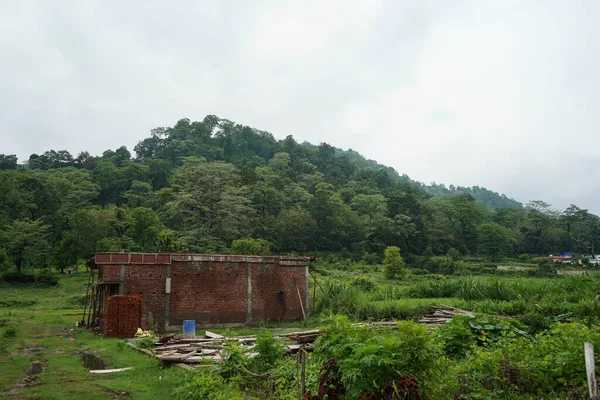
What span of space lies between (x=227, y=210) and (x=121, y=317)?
2816 centimetres

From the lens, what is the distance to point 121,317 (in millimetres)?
18766

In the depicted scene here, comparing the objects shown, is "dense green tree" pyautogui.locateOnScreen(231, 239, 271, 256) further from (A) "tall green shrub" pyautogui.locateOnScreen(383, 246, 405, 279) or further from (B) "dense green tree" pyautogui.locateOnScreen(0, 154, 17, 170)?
(B) "dense green tree" pyautogui.locateOnScreen(0, 154, 17, 170)

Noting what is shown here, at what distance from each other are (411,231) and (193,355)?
195ft

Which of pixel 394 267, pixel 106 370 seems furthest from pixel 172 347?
pixel 394 267

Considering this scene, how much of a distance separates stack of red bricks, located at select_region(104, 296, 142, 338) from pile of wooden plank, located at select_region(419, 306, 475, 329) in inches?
482

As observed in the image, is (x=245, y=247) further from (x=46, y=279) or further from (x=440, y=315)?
(x=440, y=315)

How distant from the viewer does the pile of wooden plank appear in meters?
17.7

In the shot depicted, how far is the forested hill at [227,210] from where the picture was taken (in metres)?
46.3

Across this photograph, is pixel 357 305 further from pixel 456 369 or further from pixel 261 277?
pixel 456 369

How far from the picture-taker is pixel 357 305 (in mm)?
23328

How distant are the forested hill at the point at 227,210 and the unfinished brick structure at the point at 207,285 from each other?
49.0 ft

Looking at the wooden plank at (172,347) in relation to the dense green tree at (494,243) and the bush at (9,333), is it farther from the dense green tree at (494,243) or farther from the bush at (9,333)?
the dense green tree at (494,243)

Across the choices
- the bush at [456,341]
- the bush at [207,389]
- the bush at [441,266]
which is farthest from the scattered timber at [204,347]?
the bush at [441,266]

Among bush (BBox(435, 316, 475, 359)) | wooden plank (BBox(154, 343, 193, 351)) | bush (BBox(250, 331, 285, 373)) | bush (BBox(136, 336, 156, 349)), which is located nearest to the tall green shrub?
bush (BBox(136, 336, 156, 349))
